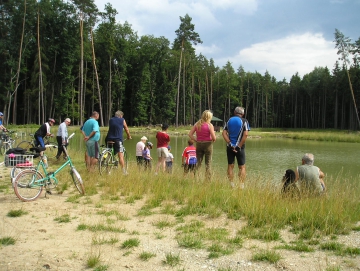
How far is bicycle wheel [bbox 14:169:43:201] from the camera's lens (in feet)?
19.3

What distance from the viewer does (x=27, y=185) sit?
5.98 metres

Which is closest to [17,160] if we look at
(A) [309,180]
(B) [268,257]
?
(B) [268,257]

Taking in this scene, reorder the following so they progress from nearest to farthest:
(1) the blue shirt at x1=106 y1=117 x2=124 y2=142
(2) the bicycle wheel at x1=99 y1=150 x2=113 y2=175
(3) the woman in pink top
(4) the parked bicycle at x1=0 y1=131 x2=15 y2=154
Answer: (3) the woman in pink top → (2) the bicycle wheel at x1=99 y1=150 x2=113 y2=175 → (1) the blue shirt at x1=106 y1=117 x2=124 y2=142 → (4) the parked bicycle at x1=0 y1=131 x2=15 y2=154

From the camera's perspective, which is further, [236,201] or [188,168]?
[188,168]

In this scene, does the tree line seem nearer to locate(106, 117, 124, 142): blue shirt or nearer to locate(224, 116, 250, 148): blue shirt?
locate(106, 117, 124, 142): blue shirt

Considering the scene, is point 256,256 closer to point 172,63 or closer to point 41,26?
point 41,26

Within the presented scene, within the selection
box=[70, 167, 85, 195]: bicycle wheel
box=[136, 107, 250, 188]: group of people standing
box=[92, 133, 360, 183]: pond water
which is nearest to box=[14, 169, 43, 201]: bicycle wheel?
box=[70, 167, 85, 195]: bicycle wheel

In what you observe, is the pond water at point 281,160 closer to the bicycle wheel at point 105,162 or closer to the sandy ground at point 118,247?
the bicycle wheel at point 105,162

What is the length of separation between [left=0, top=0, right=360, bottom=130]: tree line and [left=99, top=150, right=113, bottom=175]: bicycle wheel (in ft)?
93.9

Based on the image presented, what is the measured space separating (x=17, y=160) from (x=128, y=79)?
5304cm

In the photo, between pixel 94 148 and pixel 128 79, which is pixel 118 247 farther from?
pixel 128 79

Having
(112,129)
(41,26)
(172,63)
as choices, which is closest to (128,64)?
(172,63)

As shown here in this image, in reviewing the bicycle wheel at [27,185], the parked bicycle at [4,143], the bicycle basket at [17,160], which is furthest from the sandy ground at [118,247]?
the parked bicycle at [4,143]

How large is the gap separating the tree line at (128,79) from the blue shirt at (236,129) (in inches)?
1220
